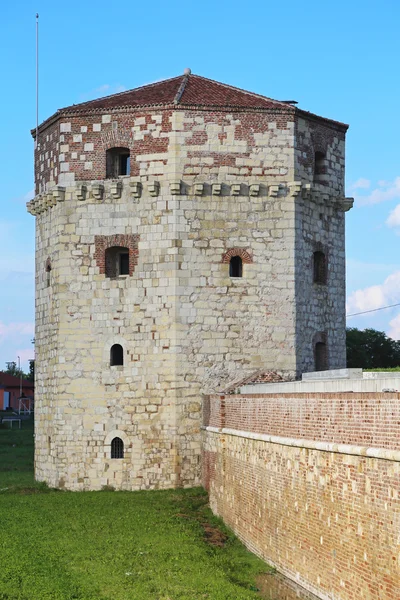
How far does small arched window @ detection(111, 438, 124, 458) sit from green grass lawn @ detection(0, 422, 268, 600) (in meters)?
0.99

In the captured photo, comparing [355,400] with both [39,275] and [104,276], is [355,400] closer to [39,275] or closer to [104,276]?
[104,276]

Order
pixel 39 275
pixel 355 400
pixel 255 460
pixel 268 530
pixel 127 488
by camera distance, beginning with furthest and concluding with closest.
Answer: pixel 39 275 → pixel 127 488 → pixel 255 460 → pixel 268 530 → pixel 355 400

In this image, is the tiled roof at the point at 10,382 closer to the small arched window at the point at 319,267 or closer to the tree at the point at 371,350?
the tree at the point at 371,350

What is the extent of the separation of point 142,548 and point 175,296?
919cm

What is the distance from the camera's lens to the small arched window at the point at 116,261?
27.2 meters

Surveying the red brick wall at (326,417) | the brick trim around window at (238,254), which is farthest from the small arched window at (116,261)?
the red brick wall at (326,417)

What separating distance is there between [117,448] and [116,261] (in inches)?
184

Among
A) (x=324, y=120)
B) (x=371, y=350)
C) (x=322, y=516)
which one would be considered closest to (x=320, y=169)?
(x=324, y=120)

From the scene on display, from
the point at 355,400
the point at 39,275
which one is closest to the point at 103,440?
the point at 39,275

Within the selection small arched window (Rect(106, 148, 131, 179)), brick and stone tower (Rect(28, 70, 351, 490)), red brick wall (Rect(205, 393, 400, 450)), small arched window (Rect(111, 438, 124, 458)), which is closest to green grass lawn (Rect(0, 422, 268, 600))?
small arched window (Rect(111, 438, 124, 458))

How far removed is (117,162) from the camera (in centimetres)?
2766

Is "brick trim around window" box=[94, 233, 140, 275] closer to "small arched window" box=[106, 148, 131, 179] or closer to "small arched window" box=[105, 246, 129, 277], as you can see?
"small arched window" box=[105, 246, 129, 277]

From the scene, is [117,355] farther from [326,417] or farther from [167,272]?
[326,417]

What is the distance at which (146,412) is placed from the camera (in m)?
26.4
